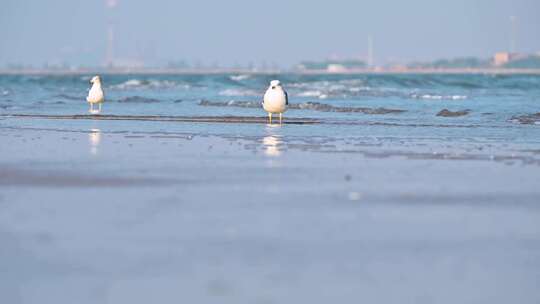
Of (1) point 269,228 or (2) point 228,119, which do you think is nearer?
(1) point 269,228

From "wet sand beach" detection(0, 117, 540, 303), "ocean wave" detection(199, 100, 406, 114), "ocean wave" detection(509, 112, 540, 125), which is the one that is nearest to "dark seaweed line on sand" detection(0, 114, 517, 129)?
"ocean wave" detection(509, 112, 540, 125)

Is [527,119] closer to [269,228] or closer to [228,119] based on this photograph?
[228,119]

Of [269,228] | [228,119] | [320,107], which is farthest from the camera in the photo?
[320,107]

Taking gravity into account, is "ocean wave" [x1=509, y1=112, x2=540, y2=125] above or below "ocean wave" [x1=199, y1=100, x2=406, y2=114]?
above

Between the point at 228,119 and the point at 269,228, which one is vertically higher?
the point at 269,228

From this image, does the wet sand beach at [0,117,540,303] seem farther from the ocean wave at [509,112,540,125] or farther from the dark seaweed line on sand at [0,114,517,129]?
the ocean wave at [509,112,540,125]

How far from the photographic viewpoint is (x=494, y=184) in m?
11.5

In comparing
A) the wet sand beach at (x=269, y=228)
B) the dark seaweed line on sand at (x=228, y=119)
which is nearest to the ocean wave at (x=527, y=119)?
the dark seaweed line on sand at (x=228, y=119)

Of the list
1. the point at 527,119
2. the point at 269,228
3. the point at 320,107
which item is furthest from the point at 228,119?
the point at 269,228

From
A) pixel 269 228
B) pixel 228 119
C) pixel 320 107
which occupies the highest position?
pixel 269 228

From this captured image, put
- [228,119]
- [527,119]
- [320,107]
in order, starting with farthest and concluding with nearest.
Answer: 1. [320,107]
2. [228,119]
3. [527,119]

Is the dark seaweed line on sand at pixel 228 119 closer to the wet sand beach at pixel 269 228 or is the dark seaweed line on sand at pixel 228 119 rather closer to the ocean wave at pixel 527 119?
the ocean wave at pixel 527 119

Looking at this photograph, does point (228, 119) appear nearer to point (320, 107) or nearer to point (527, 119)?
point (527, 119)

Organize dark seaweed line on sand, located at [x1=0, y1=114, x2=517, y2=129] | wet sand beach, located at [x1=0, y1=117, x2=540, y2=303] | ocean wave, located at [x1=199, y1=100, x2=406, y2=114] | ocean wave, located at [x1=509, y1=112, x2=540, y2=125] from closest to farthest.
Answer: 1. wet sand beach, located at [x1=0, y1=117, x2=540, y2=303]
2. dark seaweed line on sand, located at [x1=0, y1=114, x2=517, y2=129]
3. ocean wave, located at [x1=509, y1=112, x2=540, y2=125]
4. ocean wave, located at [x1=199, y1=100, x2=406, y2=114]
